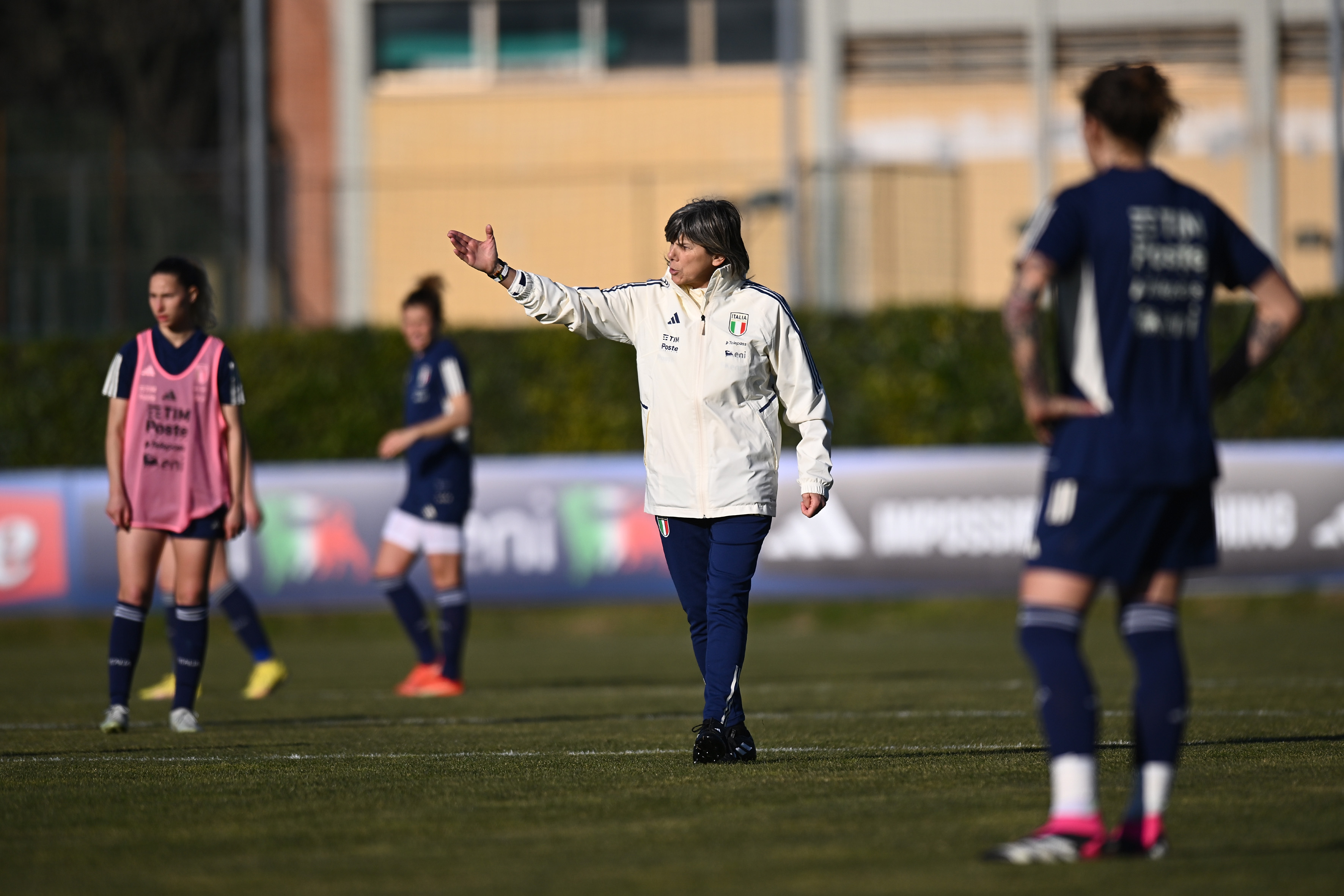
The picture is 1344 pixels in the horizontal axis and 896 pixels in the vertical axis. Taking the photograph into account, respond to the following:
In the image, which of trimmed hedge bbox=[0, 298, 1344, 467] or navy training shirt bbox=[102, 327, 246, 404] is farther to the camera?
trimmed hedge bbox=[0, 298, 1344, 467]

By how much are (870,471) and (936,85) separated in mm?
10689

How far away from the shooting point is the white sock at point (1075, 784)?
15.2 ft

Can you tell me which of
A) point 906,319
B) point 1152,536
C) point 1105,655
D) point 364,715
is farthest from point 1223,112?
point 1152,536

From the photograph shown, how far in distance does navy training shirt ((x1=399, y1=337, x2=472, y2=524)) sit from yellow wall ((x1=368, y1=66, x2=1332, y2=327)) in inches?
333

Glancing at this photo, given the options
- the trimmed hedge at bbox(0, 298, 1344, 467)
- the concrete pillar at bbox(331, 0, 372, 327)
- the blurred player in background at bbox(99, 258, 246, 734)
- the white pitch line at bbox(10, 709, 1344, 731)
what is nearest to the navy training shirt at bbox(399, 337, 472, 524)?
the white pitch line at bbox(10, 709, 1344, 731)

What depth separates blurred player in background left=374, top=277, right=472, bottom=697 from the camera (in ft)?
35.5

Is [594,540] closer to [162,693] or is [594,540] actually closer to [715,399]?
[162,693]

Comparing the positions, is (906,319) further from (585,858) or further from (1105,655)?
(585,858)

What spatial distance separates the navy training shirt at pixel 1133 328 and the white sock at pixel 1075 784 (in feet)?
2.25

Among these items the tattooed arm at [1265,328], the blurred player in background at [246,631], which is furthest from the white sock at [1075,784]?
the blurred player in background at [246,631]

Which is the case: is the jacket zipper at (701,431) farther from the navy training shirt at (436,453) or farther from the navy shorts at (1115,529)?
the navy training shirt at (436,453)

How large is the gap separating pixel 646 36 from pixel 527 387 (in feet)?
33.3

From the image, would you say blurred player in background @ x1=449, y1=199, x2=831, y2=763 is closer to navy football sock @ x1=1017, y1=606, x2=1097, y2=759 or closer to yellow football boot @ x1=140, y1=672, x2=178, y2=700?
navy football sock @ x1=1017, y1=606, x2=1097, y2=759

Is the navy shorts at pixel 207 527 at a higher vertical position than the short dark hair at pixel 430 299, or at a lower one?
lower
